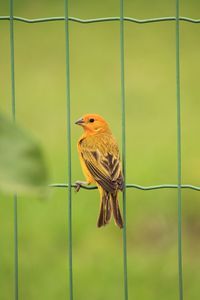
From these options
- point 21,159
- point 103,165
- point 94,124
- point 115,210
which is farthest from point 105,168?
point 21,159

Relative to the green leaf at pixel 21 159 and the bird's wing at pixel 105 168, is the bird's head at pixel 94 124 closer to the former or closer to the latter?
the bird's wing at pixel 105 168

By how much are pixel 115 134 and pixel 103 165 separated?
306 cm

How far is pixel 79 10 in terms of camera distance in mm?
8242

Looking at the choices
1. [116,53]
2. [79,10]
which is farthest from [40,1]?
[116,53]

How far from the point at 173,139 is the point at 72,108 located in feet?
3.32

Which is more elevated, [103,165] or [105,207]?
[103,165]

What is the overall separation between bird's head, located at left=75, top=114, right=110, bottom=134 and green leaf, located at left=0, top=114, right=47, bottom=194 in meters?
3.31

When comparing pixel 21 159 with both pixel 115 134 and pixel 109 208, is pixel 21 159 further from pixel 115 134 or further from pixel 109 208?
pixel 115 134

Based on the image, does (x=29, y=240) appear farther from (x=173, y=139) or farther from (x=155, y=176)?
(x=173, y=139)

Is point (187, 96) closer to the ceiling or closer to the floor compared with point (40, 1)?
closer to the floor

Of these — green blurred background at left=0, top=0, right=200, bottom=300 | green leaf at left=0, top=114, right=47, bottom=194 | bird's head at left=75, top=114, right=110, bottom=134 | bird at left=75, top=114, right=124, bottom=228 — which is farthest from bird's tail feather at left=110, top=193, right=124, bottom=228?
green leaf at left=0, top=114, right=47, bottom=194

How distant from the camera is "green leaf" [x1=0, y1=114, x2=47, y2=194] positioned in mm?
307

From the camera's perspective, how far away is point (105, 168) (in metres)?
3.37

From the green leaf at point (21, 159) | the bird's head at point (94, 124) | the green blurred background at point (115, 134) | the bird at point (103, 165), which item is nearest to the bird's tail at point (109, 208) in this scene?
the bird at point (103, 165)
